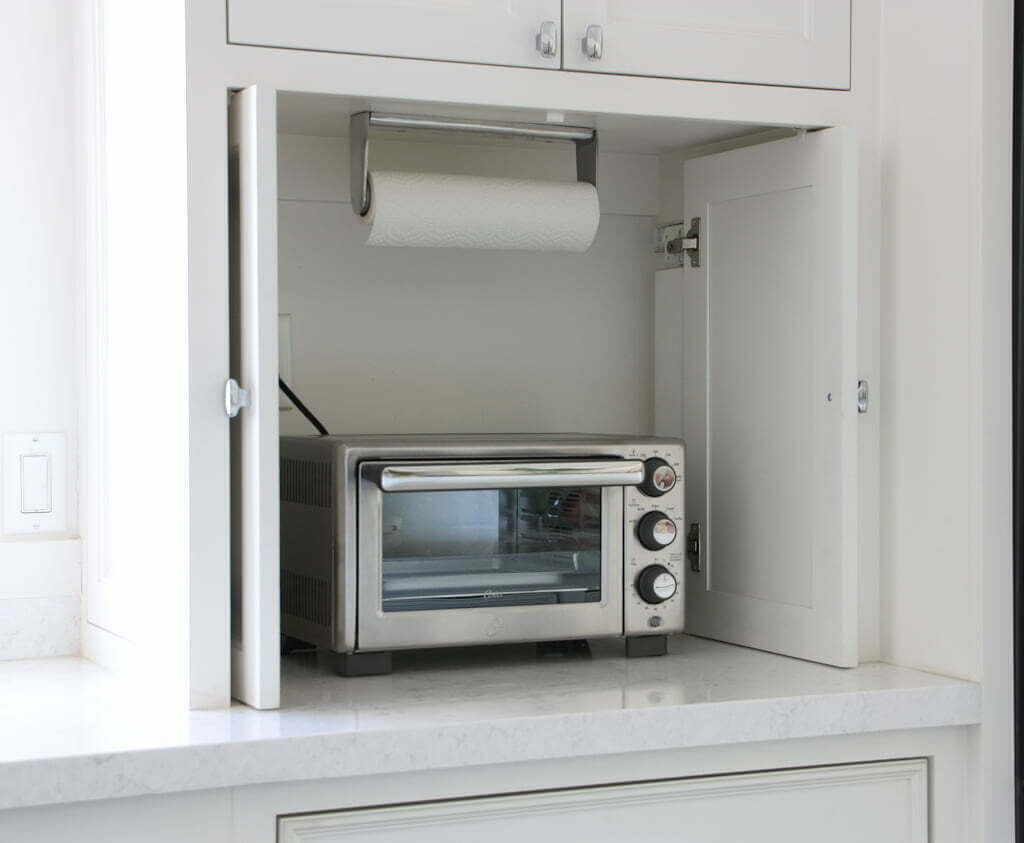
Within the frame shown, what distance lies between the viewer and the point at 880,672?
159cm

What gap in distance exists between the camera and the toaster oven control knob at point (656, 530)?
1665 millimetres

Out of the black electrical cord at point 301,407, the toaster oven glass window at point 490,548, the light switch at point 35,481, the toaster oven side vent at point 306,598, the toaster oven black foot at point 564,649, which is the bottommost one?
the toaster oven black foot at point 564,649

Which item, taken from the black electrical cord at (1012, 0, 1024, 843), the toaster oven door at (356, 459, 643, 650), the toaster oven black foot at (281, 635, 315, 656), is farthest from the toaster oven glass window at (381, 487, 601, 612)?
the black electrical cord at (1012, 0, 1024, 843)

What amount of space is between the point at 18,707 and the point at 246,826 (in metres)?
0.33

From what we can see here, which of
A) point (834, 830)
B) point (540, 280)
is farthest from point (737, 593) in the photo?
point (540, 280)

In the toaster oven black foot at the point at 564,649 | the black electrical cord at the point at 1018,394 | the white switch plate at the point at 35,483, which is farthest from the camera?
the white switch plate at the point at 35,483

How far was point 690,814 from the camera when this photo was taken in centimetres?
144

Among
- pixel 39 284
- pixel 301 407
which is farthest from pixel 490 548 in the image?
pixel 39 284

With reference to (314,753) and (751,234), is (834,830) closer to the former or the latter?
(314,753)

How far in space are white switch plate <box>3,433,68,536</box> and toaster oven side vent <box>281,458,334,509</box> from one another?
1.12 feet

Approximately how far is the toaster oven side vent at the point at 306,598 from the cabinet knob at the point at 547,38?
24.8 inches

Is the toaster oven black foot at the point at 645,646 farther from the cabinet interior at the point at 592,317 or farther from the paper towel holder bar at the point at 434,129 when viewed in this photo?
the paper towel holder bar at the point at 434,129

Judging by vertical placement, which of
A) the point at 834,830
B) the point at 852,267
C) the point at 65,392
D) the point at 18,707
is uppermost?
the point at 852,267

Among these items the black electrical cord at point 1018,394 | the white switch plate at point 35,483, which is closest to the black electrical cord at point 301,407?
the white switch plate at point 35,483
